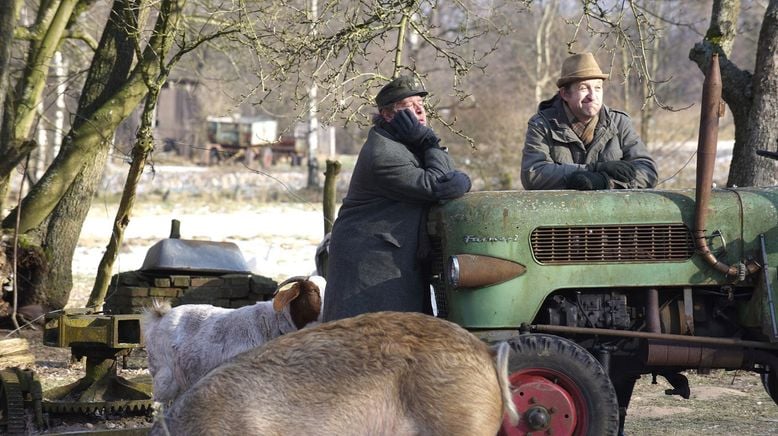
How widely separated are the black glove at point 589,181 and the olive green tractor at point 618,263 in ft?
0.84

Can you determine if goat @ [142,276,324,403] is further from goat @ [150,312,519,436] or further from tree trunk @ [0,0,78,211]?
tree trunk @ [0,0,78,211]

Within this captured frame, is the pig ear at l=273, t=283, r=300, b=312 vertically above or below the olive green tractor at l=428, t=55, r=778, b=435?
below

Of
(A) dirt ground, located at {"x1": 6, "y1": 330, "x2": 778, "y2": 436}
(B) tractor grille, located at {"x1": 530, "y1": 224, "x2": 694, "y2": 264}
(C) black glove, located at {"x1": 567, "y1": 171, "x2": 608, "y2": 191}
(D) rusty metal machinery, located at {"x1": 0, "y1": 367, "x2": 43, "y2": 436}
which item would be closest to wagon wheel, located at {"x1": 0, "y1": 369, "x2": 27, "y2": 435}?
(D) rusty metal machinery, located at {"x1": 0, "y1": 367, "x2": 43, "y2": 436}

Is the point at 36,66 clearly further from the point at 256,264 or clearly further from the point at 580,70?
the point at 580,70

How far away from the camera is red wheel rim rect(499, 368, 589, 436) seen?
5.25 m

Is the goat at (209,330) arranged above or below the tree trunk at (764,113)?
below

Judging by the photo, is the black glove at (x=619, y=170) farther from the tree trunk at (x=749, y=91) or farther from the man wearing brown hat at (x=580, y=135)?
the tree trunk at (x=749, y=91)

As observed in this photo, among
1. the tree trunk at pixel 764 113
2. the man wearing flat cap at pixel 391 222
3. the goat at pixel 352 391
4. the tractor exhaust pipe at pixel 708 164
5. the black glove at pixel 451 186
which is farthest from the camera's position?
the tree trunk at pixel 764 113

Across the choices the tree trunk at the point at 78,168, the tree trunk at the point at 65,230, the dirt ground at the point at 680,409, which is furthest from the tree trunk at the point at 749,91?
the tree trunk at the point at 65,230

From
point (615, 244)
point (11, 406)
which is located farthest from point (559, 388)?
point (11, 406)

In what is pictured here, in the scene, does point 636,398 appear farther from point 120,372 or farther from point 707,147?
point 120,372

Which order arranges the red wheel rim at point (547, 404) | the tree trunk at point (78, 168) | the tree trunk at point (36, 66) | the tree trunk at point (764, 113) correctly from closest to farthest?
1. the red wheel rim at point (547, 404)
2. the tree trunk at point (764, 113)
3. the tree trunk at point (78, 168)
4. the tree trunk at point (36, 66)

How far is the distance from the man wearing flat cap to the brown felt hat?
36.3 inches

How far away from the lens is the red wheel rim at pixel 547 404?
525 centimetres
